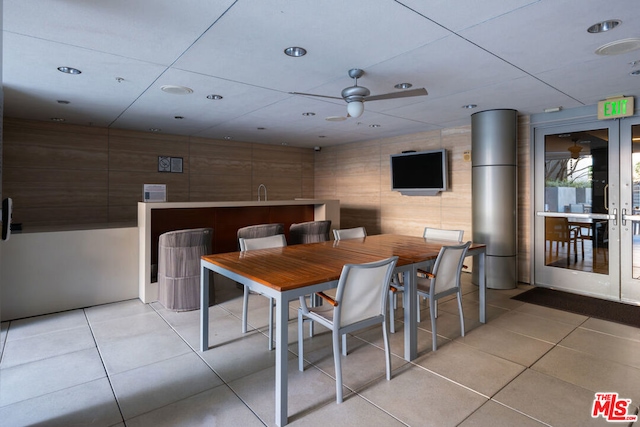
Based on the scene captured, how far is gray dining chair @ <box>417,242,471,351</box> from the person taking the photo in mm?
2934

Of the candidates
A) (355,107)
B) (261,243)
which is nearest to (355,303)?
(261,243)

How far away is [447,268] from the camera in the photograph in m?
3.06

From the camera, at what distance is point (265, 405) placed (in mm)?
2221

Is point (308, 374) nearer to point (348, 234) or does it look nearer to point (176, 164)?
point (348, 234)

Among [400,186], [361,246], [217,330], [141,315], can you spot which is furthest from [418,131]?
[141,315]

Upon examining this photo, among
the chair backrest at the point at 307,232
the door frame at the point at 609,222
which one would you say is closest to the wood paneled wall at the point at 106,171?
the chair backrest at the point at 307,232

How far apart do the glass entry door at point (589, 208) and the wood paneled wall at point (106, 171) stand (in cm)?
509

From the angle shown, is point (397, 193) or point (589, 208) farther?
point (397, 193)

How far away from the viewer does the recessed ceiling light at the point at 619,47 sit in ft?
8.52

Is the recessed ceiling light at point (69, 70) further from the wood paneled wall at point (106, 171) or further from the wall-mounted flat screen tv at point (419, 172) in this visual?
the wall-mounted flat screen tv at point (419, 172)

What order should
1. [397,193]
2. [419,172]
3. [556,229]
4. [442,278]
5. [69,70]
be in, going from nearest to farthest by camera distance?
[442,278] < [69,70] < [556,229] < [419,172] < [397,193]

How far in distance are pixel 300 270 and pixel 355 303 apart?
45 cm

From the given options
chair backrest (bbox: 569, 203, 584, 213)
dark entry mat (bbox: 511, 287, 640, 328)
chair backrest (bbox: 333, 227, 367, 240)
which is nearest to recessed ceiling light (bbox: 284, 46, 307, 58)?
chair backrest (bbox: 333, 227, 367, 240)

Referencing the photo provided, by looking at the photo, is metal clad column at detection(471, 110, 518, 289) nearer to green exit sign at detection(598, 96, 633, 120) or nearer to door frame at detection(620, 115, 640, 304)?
green exit sign at detection(598, 96, 633, 120)
